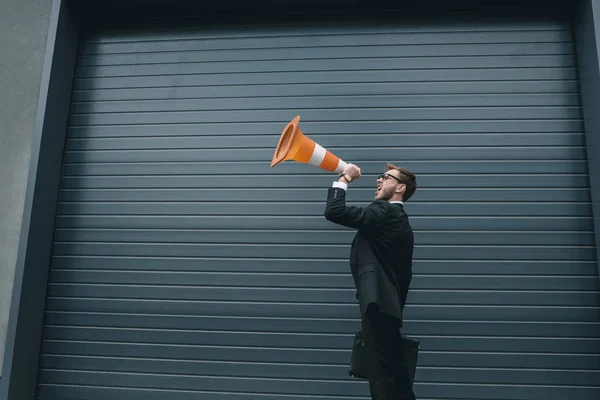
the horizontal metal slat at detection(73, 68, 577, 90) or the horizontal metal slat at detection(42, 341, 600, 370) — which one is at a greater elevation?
the horizontal metal slat at detection(73, 68, 577, 90)

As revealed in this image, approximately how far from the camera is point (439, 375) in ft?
12.9

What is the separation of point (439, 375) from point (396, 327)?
1220mm

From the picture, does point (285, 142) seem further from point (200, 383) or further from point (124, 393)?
point (124, 393)

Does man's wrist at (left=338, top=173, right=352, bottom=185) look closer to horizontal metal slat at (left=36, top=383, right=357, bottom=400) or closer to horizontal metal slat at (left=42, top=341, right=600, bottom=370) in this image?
horizontal metal slat at (left=42, top=341, right=600, bottom=370)

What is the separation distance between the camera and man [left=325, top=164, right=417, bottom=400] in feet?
9.59

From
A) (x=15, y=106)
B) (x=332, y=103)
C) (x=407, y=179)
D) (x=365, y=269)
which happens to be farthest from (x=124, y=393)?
(x=332, y=103)

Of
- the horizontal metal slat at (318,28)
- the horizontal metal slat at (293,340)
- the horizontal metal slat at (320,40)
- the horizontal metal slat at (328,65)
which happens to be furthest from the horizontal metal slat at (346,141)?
the horizontal metal slat at (293,340)

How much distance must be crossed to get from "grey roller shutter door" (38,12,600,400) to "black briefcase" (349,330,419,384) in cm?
94

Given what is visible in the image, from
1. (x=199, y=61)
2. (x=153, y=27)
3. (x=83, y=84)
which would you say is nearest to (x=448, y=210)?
(x=199, y=61)

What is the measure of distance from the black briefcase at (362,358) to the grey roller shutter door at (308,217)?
3.09 feet

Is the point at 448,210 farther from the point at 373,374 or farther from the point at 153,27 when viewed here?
the point at 153,27

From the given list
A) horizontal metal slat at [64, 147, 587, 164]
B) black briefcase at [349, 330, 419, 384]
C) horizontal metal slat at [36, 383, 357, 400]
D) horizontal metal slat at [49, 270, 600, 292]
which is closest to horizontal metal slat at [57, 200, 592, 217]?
horizontal metal slat at [64, 147, 587, 164]

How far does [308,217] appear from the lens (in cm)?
430

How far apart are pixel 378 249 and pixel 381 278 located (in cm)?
20
